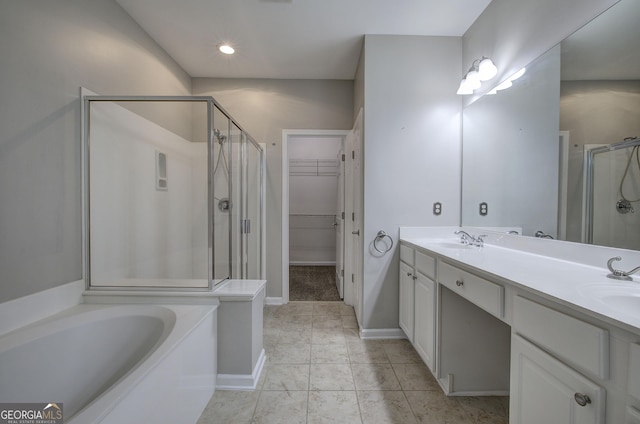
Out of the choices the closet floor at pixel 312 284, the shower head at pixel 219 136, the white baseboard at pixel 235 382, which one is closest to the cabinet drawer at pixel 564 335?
the white baseboard at pixel 235 382

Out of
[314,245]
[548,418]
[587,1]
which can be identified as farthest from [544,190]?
[314,245]

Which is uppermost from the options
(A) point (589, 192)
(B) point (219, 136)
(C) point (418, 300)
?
(B) point (219, 136)

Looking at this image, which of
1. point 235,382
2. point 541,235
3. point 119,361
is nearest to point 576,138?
point 541,235

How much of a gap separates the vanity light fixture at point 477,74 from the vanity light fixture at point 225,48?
6.79ft

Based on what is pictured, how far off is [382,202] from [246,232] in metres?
1.39

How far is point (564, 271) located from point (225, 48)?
2.92 m

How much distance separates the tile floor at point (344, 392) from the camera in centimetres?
132

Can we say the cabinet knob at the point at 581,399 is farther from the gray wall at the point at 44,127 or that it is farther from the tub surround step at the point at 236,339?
the gray wall at the point at 44,127

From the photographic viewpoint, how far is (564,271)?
3.50ft

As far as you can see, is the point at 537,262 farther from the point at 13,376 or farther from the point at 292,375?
the point at 13,376

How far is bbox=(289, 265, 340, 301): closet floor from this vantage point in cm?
312

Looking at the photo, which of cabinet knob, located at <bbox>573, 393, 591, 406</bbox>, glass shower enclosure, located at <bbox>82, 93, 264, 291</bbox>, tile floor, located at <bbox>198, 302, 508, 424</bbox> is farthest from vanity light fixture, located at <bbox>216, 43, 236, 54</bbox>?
cabinet knob, located at <bbox>573, 393, 591, 406</bbox>

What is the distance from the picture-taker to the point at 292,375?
165 cm

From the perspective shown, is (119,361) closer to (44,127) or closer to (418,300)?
(44,127)
